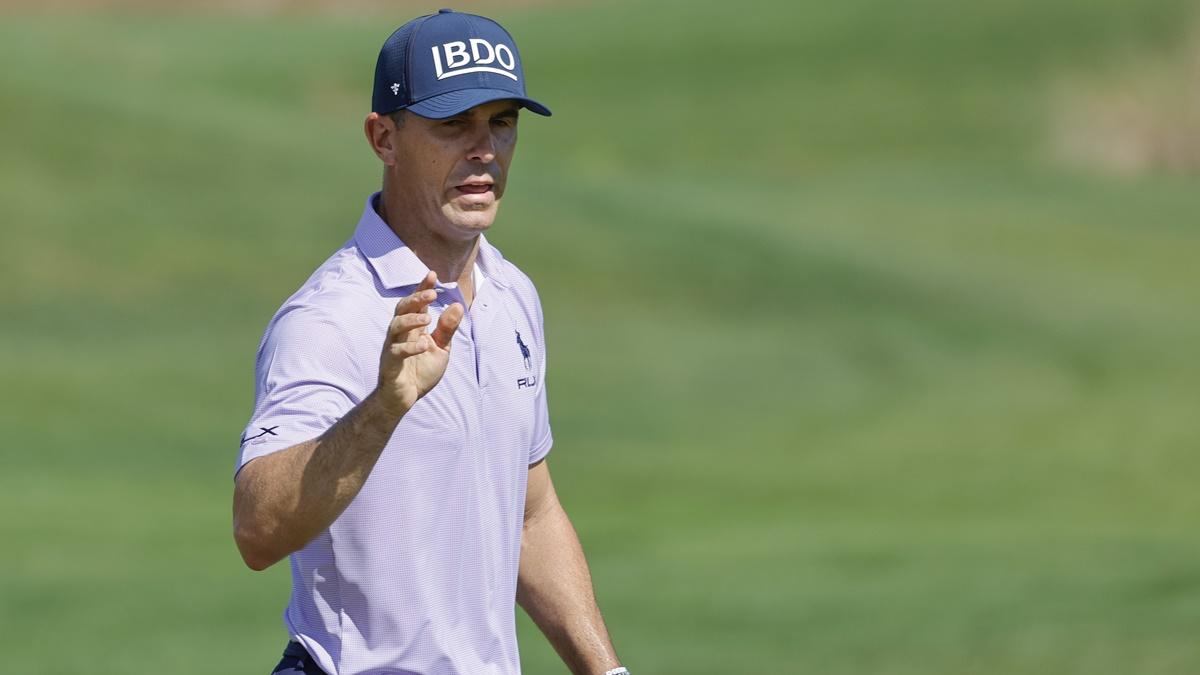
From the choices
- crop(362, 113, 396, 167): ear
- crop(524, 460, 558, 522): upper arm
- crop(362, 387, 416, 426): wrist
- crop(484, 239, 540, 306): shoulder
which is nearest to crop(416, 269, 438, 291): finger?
crop(362, 387, 416, 426): wrist

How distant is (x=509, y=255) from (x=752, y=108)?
17.1m

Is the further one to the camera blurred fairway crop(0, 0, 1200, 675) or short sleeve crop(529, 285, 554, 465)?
blurred fairway crop(0, 0, 1200, 675)

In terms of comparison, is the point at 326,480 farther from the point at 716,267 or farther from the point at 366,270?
the point at 716,267

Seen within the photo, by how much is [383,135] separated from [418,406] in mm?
701

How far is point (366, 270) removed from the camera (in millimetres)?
4891

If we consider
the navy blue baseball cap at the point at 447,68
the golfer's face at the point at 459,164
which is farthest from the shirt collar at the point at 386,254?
the navy blue baseball cap at the point at 447,68

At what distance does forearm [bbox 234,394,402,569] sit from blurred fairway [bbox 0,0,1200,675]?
827 centimetres

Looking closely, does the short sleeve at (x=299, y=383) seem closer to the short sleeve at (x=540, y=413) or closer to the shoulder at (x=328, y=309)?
the shoulder at (x=328, y=309)

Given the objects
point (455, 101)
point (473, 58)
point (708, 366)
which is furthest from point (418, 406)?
point (708, 366)

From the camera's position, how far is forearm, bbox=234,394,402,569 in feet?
14.0

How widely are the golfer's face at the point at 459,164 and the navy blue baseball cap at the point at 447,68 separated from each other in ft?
0.19

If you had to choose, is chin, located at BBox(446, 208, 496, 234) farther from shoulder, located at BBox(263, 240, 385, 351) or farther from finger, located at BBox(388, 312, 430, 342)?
finger, located at BBox(388, 312, 430, 342)

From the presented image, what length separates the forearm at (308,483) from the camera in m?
4.26

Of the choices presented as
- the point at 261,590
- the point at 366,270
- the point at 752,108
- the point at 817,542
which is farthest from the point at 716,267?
the point at 366,270
